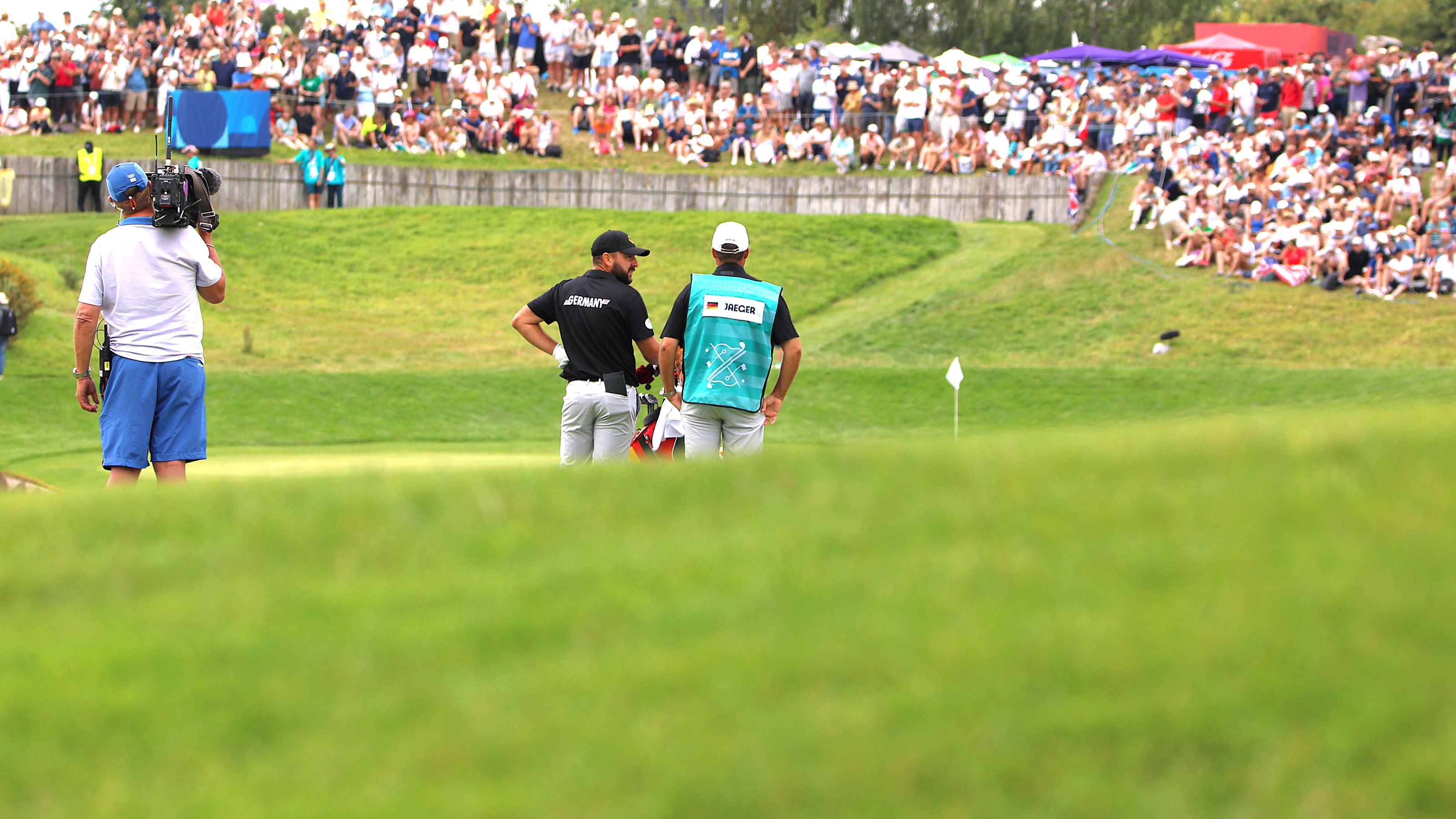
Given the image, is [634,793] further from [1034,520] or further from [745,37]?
[745,37]

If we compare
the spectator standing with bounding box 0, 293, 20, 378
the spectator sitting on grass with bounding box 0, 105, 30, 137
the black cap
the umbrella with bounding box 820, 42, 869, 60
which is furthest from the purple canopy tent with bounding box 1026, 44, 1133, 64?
the black cap

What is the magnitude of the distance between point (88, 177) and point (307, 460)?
22.3 m

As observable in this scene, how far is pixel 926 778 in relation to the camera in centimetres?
345

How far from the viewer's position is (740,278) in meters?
8.38

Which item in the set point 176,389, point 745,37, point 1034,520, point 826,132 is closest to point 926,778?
point 1034,520

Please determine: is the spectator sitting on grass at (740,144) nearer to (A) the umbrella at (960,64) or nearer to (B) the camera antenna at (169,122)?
(A) the umbrella at (960,64)

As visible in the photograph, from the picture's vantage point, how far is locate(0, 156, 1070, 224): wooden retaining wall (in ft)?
109

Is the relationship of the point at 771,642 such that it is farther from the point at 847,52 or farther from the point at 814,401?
the point at 847,52

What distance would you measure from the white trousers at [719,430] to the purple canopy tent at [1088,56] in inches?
1364

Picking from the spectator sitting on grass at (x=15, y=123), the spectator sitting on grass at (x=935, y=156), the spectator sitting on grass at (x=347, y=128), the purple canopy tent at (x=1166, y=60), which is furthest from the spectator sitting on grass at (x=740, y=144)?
the spectator sitting on grass at (x=15, y=123)

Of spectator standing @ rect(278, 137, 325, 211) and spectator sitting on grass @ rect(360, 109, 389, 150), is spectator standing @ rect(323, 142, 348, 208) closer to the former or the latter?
spectator standing @ rect(278, 137, 325, 211)

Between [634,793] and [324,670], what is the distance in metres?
0.97

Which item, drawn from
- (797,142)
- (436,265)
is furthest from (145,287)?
(797,142)

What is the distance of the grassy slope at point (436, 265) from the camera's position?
84.1 ft
